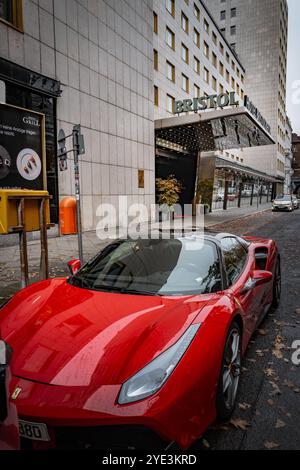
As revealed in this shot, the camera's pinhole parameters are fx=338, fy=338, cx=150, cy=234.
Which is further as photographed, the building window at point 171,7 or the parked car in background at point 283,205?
the parked car in background at point 283,205

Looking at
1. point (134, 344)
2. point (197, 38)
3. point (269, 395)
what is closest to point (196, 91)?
point (197, 38)

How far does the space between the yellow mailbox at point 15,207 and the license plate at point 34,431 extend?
341 centimetres

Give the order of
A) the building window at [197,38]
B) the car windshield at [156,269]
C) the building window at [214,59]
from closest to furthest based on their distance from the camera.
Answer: the car windshield at [156,269]
the building window at [197,38]
the building window at [214,59]

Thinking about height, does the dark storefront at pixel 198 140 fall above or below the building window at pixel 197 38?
below

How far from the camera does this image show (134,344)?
2232mm

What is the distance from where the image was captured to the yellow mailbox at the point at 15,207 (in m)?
4.78

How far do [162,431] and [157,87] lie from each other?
80.7 ft

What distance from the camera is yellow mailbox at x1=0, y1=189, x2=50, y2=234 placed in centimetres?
478

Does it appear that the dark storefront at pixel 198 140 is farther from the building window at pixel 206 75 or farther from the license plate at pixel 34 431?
the license plate at pixel 34 431

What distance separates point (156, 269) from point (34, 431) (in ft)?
5.93

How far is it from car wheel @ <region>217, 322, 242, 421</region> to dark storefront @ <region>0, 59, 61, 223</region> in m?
12.3

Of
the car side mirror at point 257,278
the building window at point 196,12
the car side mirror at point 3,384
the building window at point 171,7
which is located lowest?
the car side mirror at point 257,278

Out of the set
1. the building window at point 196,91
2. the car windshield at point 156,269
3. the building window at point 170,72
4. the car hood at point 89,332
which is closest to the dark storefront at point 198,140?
the building window at point 170,72

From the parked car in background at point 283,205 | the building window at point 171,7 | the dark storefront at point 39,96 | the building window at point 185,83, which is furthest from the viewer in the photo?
the parked car in background at point 283,205
